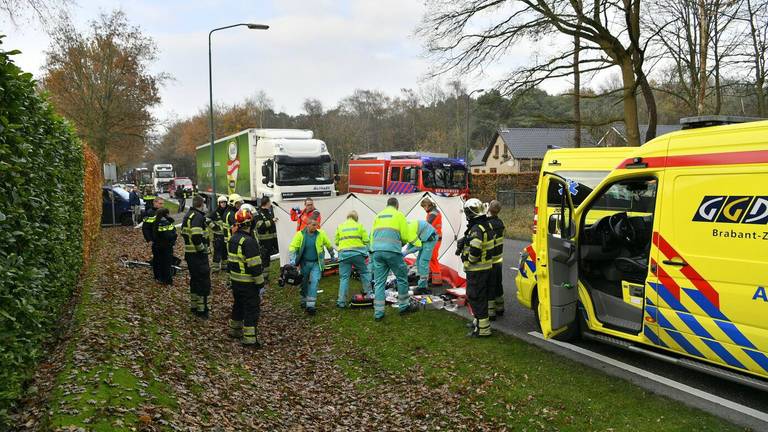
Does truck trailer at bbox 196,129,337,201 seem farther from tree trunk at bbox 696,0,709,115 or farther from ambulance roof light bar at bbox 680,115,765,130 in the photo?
ambulance roof light bar at bbox 680,115,765,130

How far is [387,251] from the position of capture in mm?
8953

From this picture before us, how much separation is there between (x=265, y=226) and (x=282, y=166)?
28.4 feet

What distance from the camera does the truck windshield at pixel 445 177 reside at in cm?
2408

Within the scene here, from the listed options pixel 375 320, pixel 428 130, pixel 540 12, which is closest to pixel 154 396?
pixel 375 320

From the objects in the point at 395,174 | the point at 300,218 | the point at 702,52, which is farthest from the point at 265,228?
the point at 702,52

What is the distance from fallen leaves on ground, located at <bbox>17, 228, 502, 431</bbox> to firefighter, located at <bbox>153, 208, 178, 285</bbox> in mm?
1637

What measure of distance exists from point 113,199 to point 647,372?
2196 cm

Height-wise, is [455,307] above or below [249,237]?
below

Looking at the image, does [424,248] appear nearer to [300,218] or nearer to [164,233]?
[300,218]

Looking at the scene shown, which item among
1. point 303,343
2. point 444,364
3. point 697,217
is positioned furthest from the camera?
point 303,343

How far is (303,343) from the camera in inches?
342

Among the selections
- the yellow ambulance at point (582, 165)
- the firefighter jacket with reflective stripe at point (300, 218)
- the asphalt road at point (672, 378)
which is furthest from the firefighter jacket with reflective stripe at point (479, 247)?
the firefighter jacket with reflective stripe at point (300, 218)

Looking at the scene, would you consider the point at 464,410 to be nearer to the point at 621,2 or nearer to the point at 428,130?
the point at 621,2

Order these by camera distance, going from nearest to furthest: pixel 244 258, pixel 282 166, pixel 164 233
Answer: pixel 244 258 → pixel 164 233 → pixel 282 166
